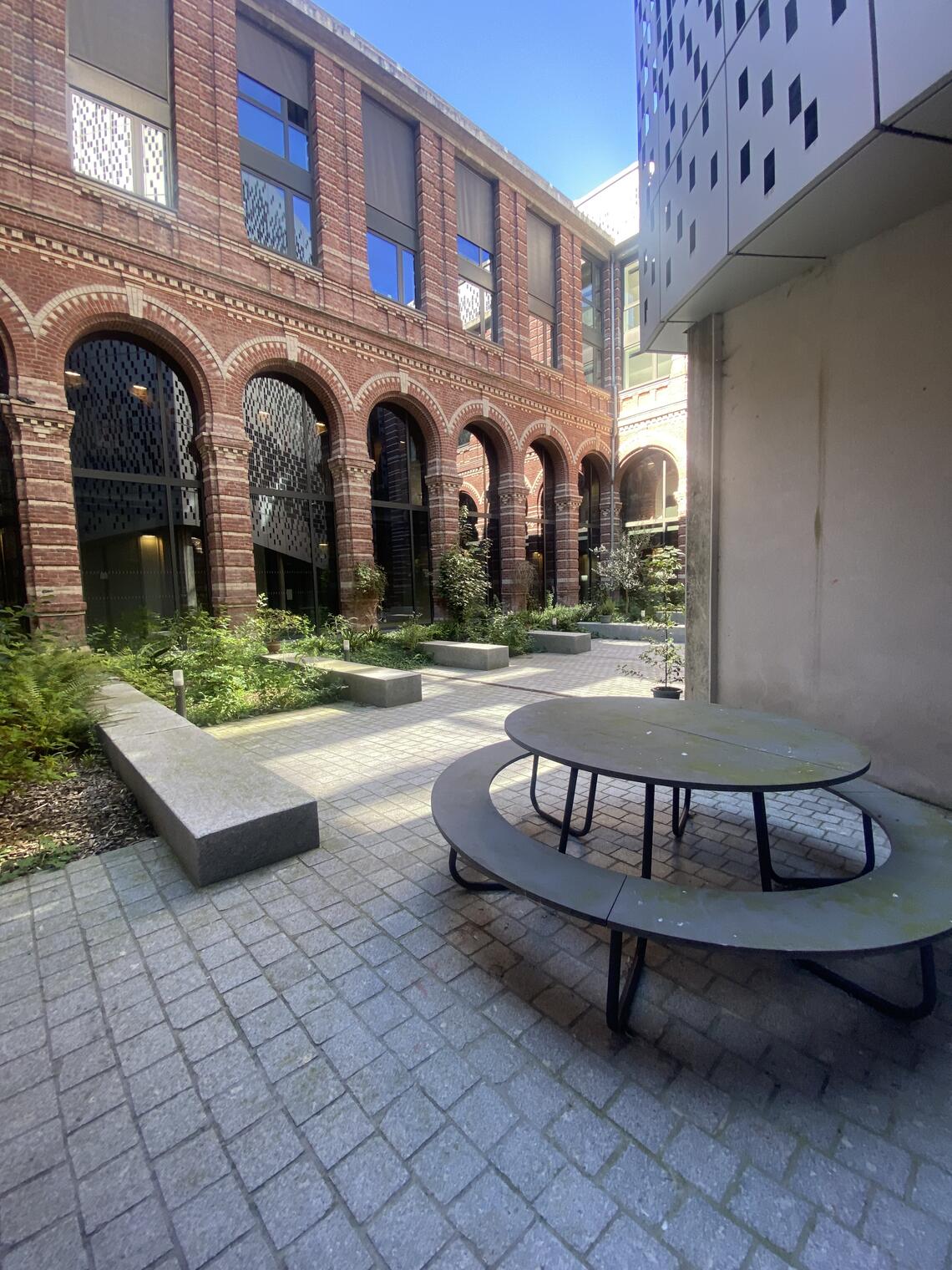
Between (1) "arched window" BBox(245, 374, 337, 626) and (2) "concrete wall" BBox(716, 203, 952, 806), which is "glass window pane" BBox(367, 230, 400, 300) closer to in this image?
(1) "arched window" BBox(245, 374, 337, 626)

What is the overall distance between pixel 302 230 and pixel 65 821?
13.6 metres

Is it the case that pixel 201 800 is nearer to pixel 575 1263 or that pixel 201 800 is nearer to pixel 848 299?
pixel 575 1263

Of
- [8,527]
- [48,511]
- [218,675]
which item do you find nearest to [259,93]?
[48,511]

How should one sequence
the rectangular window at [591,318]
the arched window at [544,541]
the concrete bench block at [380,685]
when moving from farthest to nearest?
the rectangular window at [591,318] < the arched window at [544,541] < the concrete bench block at [380,685]

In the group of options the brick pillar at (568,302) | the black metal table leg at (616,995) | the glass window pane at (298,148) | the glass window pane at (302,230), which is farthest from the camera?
the brick pillar at (568,302)

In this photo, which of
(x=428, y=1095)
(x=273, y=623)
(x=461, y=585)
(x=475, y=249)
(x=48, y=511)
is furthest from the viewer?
(x=475, y=249)

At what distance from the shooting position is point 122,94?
984 cm

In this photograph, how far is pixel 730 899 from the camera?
1909mm

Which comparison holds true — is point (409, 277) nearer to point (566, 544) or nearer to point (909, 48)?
point (566, 544)

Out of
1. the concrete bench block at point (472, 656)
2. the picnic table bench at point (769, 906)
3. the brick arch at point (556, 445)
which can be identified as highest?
the brick arch at point (556, 445)

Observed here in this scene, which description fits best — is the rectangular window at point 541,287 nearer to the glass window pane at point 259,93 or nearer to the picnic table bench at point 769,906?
the glass window pane at point 259,93

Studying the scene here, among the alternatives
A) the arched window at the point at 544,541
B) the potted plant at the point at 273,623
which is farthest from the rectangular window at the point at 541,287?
the potted plant at the point at 273,623

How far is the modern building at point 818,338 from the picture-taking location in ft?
9.20

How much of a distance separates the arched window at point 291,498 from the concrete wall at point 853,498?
33.2 feet
